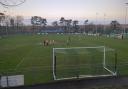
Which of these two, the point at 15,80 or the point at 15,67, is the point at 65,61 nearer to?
the point at 15,67

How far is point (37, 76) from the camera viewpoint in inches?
559

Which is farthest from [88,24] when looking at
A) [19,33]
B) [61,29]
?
[19,33]

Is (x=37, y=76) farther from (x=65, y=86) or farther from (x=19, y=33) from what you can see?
(x=19, y=33)

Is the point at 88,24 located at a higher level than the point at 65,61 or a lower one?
higher

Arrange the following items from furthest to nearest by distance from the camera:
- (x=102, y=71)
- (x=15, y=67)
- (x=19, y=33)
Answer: (x=19, y=33)
(x=15, y=67)
(x=102, y=71)

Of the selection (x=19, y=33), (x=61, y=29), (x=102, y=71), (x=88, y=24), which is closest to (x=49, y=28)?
(x=61, y=29)

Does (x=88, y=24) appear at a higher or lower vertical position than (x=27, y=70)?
higher

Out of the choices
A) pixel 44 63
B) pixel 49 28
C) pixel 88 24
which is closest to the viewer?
pixel 44 63

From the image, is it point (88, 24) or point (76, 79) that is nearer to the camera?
point (76, 79)

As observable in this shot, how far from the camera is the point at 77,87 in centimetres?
1161

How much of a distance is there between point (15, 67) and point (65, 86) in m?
6.40

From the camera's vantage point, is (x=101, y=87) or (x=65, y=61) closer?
(x=101, y=87)

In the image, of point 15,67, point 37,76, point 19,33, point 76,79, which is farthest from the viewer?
point 19,33

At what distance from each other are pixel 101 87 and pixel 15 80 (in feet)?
15.2
